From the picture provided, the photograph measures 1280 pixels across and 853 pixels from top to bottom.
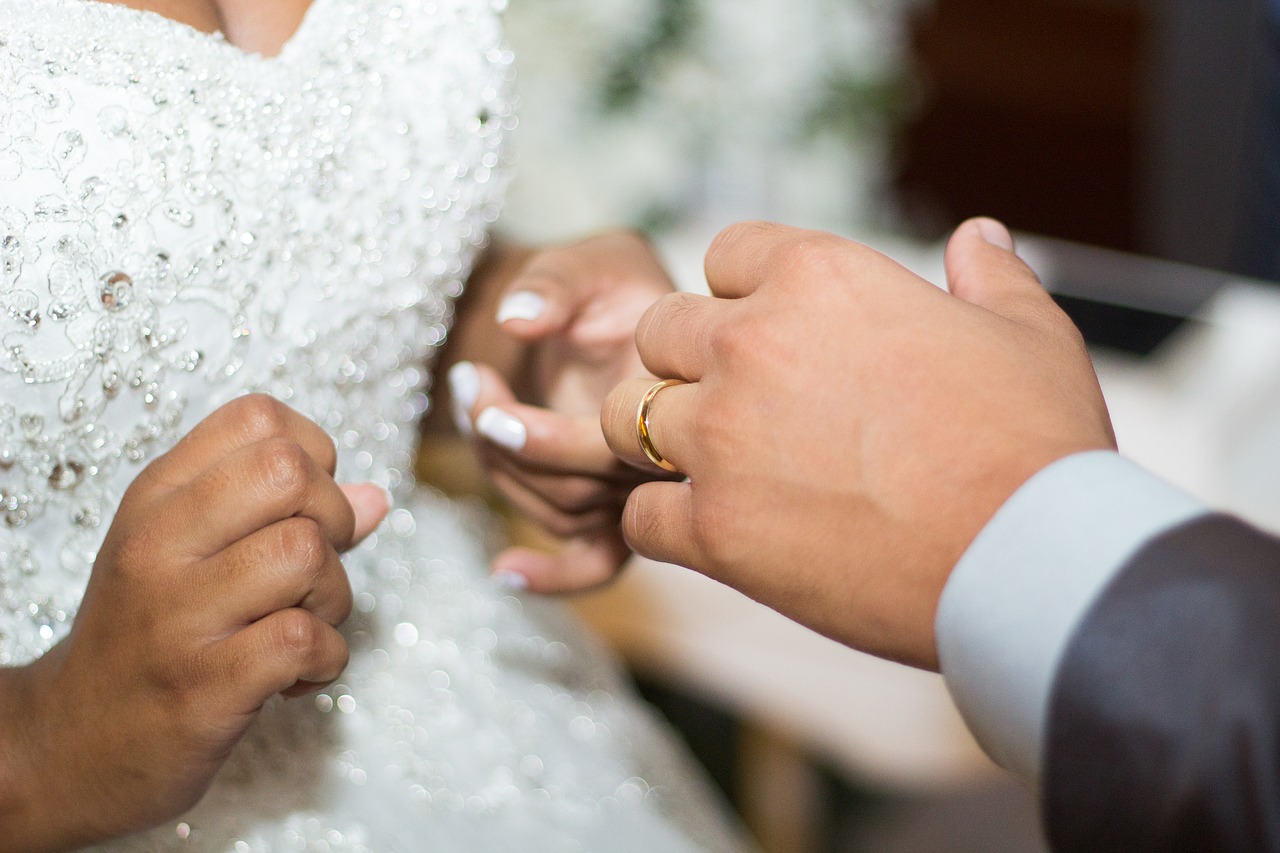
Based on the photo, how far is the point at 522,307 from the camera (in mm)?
857

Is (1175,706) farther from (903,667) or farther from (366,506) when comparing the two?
(903,667)

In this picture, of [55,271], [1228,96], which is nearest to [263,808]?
[55,271]

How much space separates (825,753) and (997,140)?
3.57m

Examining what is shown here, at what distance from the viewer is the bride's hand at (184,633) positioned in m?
0.58

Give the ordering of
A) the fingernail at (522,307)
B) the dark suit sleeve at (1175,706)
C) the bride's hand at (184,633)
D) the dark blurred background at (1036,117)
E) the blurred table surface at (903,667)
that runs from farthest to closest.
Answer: the dark blurred background at (1036,117) → the blurred table surface at (903,667) → the fingernail at (522,307) → the bride's hand at (184,633) → the dark suit sleeve at (1175,706)

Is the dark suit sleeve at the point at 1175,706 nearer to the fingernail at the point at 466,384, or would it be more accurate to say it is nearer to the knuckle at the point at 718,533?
the knuckle at the point at 718,533

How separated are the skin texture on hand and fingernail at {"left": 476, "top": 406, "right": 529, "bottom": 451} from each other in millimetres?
240

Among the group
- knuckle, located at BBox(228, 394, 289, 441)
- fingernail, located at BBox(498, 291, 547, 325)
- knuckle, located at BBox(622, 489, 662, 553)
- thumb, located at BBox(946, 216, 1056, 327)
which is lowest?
knuckle, located at BBox(622, 489, 662, 553)

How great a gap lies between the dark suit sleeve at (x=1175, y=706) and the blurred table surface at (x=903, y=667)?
1092mm

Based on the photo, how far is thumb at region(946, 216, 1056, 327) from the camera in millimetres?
643

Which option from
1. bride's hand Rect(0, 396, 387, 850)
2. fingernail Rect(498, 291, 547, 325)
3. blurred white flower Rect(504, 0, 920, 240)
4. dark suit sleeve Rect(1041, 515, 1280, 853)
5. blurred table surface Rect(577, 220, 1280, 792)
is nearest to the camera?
dark suit sleeve Rect(1041, 515, 1280, 853)

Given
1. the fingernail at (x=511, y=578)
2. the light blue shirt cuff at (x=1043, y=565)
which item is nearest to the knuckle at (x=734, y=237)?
the light blue shirt cuff at (x=1043, y=565)

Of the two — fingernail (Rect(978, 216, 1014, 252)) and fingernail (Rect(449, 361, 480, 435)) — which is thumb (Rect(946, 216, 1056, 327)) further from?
fingernail (Rect(449, 361, 480, 435))

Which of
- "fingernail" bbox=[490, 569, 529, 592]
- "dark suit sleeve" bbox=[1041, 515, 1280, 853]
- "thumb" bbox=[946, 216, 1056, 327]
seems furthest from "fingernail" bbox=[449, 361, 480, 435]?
"dark suit sleeve" bbox=[1041, 515, 1280, 853]
